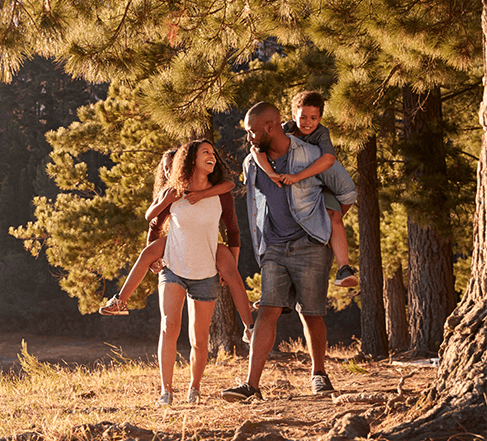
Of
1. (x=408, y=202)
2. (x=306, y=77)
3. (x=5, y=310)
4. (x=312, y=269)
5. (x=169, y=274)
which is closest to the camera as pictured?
(x=312, y=269)

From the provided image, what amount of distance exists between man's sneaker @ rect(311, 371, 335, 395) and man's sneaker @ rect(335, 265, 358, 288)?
579 millimetres

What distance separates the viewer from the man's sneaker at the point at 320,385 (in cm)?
303

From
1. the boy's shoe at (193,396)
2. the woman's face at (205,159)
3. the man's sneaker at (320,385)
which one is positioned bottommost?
the boy's shoe at (193,396)

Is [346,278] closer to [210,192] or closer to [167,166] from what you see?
[210,192]

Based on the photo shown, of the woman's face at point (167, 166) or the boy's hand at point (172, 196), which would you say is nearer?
the boy's hand at point (172, 196)

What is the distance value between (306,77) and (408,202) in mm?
3197

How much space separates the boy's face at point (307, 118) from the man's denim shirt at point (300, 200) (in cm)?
9

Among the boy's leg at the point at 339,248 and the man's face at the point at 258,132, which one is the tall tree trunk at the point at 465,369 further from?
the man's face at the point at 258,132

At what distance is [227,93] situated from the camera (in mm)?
5293

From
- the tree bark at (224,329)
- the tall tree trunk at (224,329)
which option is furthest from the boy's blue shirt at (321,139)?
the tree bark at (224,329)

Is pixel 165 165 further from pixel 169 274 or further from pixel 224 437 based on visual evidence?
pixel 224 437

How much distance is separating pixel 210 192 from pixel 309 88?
513 centimetres

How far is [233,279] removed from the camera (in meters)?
3.35

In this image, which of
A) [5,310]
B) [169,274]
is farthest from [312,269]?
[5,310]
